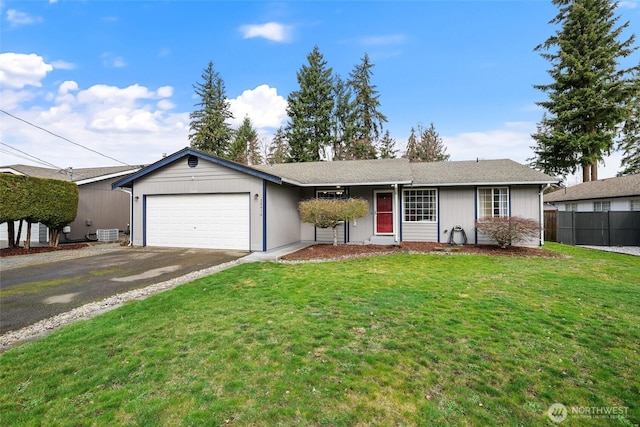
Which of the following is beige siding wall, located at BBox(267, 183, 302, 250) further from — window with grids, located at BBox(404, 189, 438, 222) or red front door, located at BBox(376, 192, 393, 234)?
window with grids, located at BBox(404, 189, 438, 222)

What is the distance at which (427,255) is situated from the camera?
9.97 metres

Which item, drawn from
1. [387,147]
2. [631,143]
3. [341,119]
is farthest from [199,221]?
[631,143]

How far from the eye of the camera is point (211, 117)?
3192cm

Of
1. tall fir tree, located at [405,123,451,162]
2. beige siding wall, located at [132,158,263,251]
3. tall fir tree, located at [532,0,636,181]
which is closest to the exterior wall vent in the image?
beige siding wall, located at [132,158,263,251]

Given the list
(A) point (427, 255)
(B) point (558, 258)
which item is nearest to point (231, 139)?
(A) point (427, 255)

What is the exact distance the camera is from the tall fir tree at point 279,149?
3112 centimetres

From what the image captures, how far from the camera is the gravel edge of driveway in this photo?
3.79m

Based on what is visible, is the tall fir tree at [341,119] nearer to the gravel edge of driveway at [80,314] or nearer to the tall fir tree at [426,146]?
the tall fir tree at [426,146]

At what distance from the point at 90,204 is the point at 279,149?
19925 millimetres

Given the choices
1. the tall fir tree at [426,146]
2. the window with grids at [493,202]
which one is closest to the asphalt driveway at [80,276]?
the window with grids at [493,202]

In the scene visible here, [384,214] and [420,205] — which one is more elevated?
[420,205]

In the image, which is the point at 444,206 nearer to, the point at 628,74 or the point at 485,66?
the point at 485,66

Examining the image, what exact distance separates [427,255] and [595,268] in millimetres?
4344

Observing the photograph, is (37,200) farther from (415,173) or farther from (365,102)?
(365,102)
